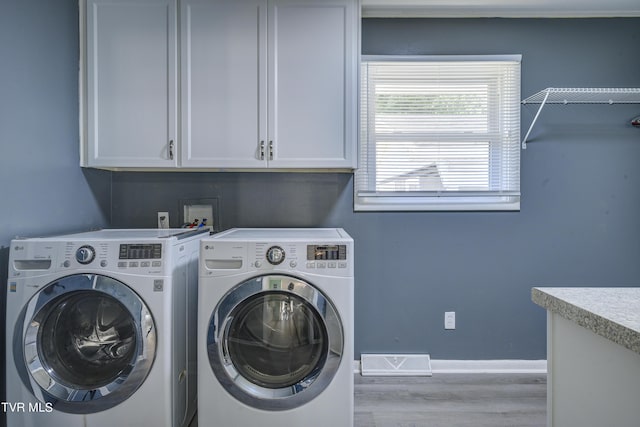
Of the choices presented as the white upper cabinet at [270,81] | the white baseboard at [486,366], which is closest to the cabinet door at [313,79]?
the white upper cabinet at [270,81]

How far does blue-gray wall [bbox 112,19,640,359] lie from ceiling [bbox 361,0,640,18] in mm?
328

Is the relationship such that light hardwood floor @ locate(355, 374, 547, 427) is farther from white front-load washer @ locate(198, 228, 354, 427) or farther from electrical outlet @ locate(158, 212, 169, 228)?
electrical outlet @ locate(158, 212, 169, 228)

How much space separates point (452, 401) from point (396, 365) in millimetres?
378

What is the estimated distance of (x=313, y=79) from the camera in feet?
5.81

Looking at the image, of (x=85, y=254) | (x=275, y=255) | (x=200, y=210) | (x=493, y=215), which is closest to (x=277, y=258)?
(x=275, y=255)

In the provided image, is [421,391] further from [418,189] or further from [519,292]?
[418,189]

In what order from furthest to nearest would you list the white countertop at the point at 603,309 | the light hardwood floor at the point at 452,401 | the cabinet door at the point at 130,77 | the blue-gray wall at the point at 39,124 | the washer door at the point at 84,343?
the cabinet door at the point at 130,77
the light hardwood floor at the point at 452,401
the blue-gray wall at the point at 39,124
the washer door at the point at 84,343
the white countertop at the point at 603,309

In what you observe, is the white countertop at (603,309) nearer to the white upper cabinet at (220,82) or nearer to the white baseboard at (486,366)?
the white upper cabinet at (220,82)

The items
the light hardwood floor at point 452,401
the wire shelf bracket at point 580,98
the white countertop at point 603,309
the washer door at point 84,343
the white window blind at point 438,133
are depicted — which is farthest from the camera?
the white window blind at point 438,133

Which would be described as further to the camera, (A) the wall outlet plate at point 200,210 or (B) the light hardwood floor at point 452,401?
(A) the wall outlet plate at point 200,210

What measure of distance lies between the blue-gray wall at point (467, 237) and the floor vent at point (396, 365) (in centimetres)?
5

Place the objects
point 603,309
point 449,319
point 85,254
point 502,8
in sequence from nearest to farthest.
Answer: point 603,309 → point 85,254 → point 502,8 → point 449,319

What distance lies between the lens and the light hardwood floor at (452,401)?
5.41 ft

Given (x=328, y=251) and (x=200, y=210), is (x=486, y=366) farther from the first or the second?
(x=200, y=210)
